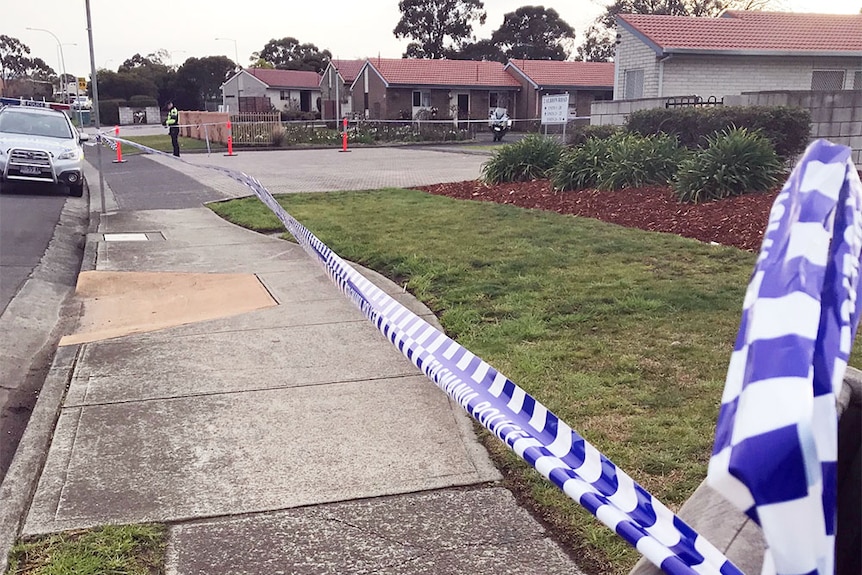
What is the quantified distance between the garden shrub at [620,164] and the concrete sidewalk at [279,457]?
6.54 metres

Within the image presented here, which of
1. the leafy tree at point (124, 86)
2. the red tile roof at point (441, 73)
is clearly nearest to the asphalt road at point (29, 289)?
the red tile roof at point (441, 73)

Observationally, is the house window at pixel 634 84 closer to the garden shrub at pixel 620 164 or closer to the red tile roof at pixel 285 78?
the garden shrub at pixel 620 164

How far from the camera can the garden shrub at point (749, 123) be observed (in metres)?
12.0

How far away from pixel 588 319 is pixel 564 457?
14.2 ft

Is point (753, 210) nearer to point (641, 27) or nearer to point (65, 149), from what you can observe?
point (65, 149)

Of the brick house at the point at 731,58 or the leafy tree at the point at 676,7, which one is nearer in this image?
the brick house at the point at 731,58

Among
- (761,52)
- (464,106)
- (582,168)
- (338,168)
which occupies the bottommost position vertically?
(338,168)

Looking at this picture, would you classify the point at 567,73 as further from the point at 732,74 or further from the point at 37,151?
the point at 37,151

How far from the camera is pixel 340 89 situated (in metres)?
59.3

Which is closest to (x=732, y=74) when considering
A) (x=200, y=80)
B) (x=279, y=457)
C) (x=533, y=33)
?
(x=279, y=457)

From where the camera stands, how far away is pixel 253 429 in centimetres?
425

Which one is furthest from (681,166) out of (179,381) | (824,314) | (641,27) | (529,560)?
(641,27)

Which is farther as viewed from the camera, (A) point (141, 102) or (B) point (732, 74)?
(A) point (141, 102)

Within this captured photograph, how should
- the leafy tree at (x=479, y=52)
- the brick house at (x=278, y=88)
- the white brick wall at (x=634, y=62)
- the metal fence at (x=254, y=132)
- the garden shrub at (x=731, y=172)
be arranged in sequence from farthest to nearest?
1. the leafy tree at (x=479, y=52)
2. the brick house at (x=278, y=88)
3. the metal fence at (x=254, y=132)
4. the white brick wall at (x=634, y=62)
5. the garden shrub at (x=731, y=172)
